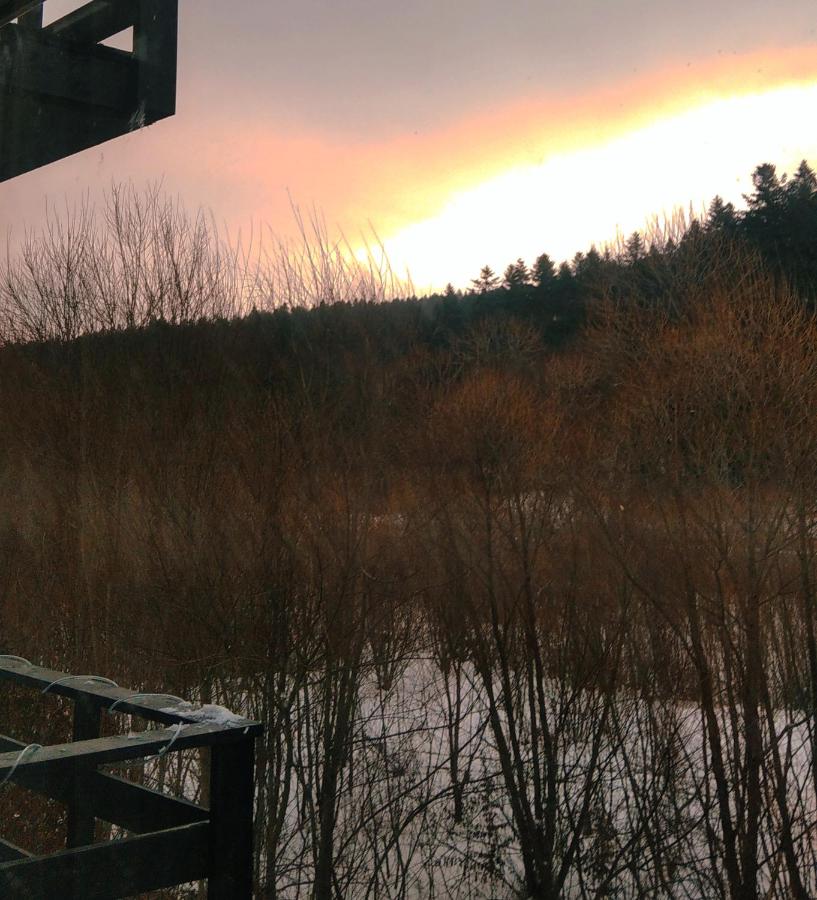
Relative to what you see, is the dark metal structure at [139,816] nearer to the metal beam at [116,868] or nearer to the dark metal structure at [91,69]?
the metal beam at [116,868]

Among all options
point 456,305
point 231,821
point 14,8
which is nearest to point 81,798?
point 231,821

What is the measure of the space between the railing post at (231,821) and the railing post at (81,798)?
0.15 m

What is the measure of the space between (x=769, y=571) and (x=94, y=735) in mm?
3494

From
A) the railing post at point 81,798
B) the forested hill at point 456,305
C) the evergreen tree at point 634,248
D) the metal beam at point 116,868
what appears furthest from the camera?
the evergreen tree at point 634,248

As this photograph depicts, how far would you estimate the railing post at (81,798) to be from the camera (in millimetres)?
1030

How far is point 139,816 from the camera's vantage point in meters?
1.02

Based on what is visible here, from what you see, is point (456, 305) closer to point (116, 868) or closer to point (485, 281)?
point (485, 281)

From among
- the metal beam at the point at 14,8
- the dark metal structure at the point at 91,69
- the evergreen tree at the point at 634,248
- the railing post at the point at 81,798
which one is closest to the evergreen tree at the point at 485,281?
the evergreen tree at the point at 634,248

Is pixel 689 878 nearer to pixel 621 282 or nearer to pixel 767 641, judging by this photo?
pixel 767 641

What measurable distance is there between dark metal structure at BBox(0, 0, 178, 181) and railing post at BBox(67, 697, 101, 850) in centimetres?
81

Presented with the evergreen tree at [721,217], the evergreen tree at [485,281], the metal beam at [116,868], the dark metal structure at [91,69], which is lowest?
the metal beam at [116,868]

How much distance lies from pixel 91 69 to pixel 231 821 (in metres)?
1.01

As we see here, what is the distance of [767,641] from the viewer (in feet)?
13.7

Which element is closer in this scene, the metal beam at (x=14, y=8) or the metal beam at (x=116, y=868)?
the metal beam at (x=116, y=868)
